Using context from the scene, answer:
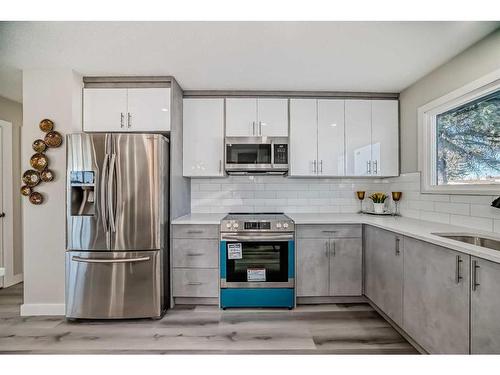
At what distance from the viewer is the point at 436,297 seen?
1800mm

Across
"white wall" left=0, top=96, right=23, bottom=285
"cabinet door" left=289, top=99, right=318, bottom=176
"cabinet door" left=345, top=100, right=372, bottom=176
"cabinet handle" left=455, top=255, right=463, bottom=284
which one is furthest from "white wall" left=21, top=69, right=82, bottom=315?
"cabinet handle" left=455, top=255, right=463, bottom=284

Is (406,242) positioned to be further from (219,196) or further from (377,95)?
(219,196)

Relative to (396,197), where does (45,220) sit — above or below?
below

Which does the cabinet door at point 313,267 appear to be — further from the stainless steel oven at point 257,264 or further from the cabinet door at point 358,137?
the cabinet door at point 358,137

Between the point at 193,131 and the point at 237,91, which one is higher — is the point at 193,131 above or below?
below

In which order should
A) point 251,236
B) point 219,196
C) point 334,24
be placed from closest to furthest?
1. point 334,24
2. point 251,236
3. point 219,196

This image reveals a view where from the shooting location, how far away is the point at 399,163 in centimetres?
335

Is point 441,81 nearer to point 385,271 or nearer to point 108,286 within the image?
point 385,271

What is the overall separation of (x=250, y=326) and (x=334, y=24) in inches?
98.0

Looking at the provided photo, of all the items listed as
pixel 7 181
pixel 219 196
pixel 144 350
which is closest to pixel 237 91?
pixel 219 196

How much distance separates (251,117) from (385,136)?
5.26 feet

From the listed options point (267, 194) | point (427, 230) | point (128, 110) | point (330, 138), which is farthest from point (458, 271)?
point (128, 110)

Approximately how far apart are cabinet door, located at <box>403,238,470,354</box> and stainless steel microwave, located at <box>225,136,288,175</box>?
5.16 feet

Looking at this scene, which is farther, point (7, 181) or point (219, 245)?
point (7, 181)
